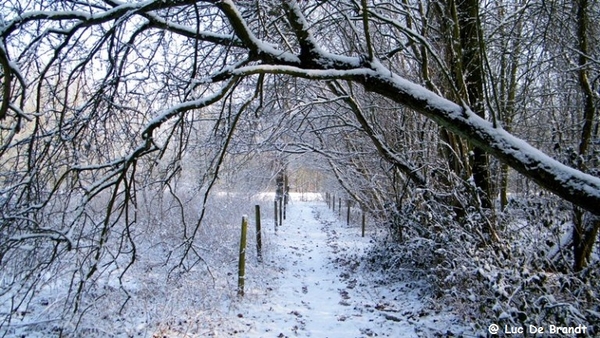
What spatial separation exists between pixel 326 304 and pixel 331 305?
4.0 inches

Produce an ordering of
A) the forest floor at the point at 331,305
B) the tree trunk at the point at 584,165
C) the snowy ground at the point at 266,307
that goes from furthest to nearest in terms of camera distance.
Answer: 1. the forest floor at the point at 331,305
2. the snowy ground at the point at 266,307
3. the tree trunk at the point at 584,165

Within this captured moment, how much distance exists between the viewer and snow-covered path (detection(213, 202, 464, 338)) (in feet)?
17.4

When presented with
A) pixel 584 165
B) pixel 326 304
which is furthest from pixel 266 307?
pixel 584 165

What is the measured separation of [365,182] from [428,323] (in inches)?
217

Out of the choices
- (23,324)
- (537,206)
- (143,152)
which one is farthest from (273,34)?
(23,324)

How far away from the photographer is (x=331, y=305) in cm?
646

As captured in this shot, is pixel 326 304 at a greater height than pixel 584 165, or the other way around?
pixel 584 165

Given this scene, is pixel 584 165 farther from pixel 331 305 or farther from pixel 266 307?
pixel 266 307

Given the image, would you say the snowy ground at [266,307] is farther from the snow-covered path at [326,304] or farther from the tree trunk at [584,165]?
the tree trunk at [584,165]

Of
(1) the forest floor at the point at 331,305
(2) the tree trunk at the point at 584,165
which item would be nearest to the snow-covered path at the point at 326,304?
(1) the forest floor at the point at 331,305

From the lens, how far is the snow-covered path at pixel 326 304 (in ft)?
17.4

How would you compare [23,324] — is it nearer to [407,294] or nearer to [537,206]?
[407,294]

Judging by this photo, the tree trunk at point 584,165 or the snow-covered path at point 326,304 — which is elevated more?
the tree trunk at point 584,165

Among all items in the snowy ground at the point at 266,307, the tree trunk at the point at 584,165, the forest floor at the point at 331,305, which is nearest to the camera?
the tree trunk at the point at 584,165
